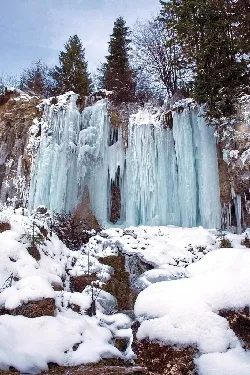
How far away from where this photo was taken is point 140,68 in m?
19.2

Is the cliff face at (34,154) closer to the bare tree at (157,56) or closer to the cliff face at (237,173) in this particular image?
the cliff face at (237,173)

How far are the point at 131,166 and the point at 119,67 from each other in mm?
8753

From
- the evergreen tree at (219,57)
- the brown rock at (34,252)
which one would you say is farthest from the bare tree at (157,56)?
the brown rock at (34,252)

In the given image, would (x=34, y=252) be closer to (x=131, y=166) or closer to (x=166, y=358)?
(x=166, y=358)

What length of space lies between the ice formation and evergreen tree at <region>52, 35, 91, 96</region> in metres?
6.83

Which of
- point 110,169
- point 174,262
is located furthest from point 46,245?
point 110,169

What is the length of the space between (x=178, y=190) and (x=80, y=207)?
10.8 feet

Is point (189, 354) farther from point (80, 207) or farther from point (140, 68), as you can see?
point (140, 68)

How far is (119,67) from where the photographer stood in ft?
65.2

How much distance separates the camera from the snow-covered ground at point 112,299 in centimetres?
339

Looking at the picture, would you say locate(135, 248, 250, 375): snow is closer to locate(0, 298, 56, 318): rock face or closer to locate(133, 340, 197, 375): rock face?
locate(133, 340, 197, 375): rock face

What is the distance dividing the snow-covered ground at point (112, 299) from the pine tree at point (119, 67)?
747 centimetres

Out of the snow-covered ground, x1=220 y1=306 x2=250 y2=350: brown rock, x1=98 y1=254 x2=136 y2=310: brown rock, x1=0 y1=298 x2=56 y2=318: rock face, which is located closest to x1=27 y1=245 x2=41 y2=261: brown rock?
the snow-covered ground

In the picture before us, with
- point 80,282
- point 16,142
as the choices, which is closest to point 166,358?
point 80,282
